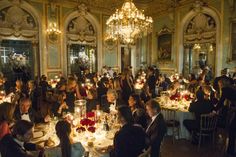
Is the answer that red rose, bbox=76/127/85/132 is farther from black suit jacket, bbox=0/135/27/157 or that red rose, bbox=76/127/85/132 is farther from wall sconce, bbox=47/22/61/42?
wall sconce, bbox=47/22/61/42

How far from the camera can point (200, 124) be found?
511 cm

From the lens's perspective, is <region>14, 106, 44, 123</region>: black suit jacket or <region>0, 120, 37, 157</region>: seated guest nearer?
<region>0, 120, 37, 157</region>: seated guest

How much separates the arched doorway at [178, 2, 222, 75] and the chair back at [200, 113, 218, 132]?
20.7 ft

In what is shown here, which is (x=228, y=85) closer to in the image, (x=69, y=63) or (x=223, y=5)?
(x=223, y=5)

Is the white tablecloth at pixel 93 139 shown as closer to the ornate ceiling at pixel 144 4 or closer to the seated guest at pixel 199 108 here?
the seated guest at pixel 199 108

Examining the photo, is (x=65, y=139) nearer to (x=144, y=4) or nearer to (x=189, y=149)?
(x=189, y=149)

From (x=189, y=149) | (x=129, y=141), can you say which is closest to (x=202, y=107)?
(x=189, y=149)

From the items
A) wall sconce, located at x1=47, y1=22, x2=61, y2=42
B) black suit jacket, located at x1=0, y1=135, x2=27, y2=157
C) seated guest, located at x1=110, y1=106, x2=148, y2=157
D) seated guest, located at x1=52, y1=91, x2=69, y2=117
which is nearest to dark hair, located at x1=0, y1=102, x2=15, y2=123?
black suit jacket, located at x1=0, y1=135, x2=27, y2=157

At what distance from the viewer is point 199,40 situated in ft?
37.9

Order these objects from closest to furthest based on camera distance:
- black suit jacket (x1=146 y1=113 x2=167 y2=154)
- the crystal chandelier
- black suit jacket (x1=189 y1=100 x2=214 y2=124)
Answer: black suit jacket (x1=146 y1=113 x2=167 y2=154), black suit jacket (x1=189 y1=100 x2=214 y2=124), the crystal chandelier

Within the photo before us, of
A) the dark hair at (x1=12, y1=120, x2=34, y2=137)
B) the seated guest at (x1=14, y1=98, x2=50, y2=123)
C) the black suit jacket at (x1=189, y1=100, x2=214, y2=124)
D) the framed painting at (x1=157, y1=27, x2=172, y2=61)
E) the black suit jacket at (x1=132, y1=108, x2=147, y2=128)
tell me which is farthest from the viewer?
the framed painting at (x1=157, y1=27, x2=172, y2=61)

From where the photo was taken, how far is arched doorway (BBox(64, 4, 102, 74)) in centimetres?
1266

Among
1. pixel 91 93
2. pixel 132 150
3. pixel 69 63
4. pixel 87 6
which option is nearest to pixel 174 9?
pixel 87 6

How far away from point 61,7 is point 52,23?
1099 millimetres
